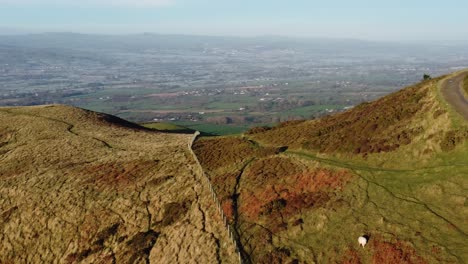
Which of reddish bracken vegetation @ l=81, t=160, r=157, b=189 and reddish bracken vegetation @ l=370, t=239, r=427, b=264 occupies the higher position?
reddish bracken vegetation @ l=370, t=239, r=427, b=264

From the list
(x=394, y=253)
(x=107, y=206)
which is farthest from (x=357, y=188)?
(x=107, y=206)

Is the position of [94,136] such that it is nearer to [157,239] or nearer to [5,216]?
[5,216]

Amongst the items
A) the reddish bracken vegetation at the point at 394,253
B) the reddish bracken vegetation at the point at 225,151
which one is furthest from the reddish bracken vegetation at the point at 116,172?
the reddish bracken vegetation at the point at 394,253

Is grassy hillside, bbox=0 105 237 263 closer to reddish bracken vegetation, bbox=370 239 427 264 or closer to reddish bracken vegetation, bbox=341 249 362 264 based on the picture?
reddish bracken vegetation, bbox=341 249 362 264

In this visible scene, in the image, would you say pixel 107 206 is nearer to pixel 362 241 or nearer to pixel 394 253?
pixel 362 241

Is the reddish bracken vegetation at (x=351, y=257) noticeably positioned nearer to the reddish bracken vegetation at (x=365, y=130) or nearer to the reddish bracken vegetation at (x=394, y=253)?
the reddish bracken vegetation at (x=394, y=253)

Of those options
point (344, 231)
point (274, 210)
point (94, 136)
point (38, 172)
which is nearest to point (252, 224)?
point (274, 210)

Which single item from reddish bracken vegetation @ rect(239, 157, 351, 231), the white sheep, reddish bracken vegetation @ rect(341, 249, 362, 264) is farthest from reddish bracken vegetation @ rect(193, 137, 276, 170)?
reddish bracken vegetation @ rect(341, 249, 362, 264)
